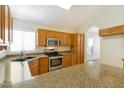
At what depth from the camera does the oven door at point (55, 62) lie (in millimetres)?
4211

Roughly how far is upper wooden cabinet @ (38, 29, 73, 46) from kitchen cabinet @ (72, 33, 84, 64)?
0.24m

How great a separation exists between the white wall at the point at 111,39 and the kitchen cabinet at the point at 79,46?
0.99 meters

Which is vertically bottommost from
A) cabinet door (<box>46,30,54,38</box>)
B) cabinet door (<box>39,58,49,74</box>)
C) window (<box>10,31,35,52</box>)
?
cabinet door (<box>39,58,49,74</box>)

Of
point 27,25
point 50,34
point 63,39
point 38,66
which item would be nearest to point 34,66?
point 38,66

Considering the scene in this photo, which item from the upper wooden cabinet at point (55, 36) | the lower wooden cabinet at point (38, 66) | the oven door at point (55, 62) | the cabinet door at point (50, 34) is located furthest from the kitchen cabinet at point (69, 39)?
the lower wooden cabinet at point (38, 66)

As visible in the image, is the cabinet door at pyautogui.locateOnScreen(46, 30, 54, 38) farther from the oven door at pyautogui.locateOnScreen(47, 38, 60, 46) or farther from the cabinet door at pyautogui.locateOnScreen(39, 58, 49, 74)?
the cabinet door at pyautogui.locateOnScreen(39, 58, 49, 74)

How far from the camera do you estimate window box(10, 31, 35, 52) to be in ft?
12.9

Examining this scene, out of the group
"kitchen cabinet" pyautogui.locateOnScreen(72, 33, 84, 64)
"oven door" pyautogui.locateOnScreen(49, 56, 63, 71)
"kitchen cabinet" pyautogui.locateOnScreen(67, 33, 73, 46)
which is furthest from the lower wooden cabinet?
"kitchen cabinet" pyautogui.locateOnScreen(72, 33, 84, 64)

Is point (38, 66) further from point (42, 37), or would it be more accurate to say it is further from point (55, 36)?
point (55, 36)
